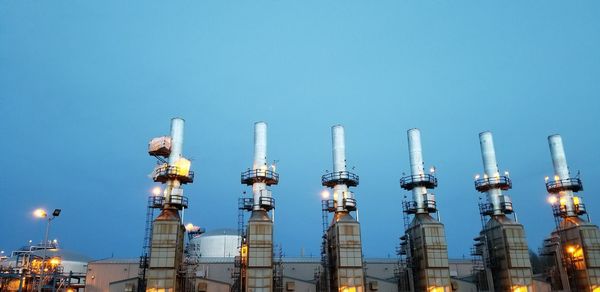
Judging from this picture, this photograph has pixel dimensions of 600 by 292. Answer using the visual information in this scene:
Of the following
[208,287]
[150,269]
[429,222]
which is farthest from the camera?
[429,222]

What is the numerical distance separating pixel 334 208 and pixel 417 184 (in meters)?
11.8

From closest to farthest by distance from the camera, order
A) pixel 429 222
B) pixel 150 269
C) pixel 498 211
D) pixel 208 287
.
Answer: pixel 150 269, pixel 208 287, pixel 429 222, pixel 498 211

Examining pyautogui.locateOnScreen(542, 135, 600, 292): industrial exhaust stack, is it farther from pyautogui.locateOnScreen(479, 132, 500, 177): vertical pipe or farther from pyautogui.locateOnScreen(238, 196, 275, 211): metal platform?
pyautogui.locateOnScreen(238, 196, 275, 211): metal platform

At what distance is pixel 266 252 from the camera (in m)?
54.3

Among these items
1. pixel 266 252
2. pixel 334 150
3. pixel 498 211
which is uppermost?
pixel 334 150

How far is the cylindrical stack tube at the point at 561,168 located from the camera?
6956cm

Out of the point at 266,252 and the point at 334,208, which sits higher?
the point at 334,208

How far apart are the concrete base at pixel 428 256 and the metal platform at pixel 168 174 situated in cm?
2926

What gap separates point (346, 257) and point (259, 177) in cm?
1399

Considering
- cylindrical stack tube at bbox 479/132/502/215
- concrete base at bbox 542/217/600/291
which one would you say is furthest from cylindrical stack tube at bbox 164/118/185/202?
concrete base at bbox 542/217/600/291

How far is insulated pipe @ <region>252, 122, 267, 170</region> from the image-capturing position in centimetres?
6116

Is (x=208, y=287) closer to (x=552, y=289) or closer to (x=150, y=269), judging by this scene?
(x=150, y=269)

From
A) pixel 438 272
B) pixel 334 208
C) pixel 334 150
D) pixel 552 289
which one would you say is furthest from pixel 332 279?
pixel 552 289

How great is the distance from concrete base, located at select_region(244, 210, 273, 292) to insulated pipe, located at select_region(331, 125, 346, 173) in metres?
12.9
